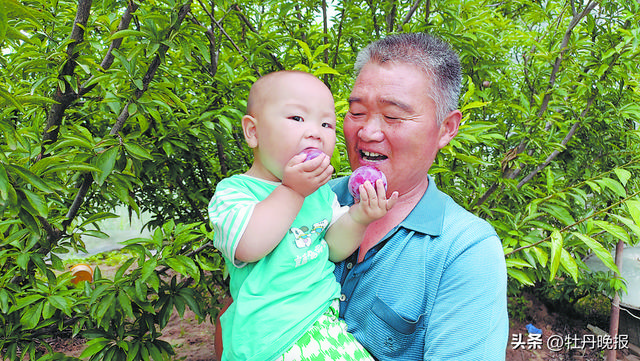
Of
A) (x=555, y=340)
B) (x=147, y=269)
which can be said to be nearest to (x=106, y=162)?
(x=147, y=269)

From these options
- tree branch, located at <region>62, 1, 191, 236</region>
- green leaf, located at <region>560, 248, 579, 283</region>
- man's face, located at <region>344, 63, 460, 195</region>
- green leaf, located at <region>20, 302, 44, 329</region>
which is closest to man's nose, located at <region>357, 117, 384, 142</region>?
man's face, located at <region>344, 63, 460, 195</region>

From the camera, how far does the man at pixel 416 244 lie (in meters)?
1.36

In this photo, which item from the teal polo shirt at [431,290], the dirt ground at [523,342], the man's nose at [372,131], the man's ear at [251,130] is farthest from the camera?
the dirt ground at [523,342]

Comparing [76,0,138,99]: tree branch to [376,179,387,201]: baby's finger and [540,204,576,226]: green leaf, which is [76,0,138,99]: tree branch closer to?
[376,179,387,201]: baby's finger

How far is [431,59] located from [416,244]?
72cm

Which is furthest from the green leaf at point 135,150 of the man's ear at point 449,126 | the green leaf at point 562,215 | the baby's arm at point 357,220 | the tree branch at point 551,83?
the tree branch at point 551,83

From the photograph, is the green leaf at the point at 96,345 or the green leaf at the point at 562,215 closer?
the green leaf at the point at 96,345

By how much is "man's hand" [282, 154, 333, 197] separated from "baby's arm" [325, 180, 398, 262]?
150 mm

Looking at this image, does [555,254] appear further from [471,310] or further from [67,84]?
[67,84]

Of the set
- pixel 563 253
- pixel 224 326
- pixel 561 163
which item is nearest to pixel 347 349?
pixel 224 326

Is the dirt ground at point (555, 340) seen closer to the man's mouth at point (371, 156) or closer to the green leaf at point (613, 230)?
the green leaf at point (613, 230)

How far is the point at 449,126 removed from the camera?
173cm

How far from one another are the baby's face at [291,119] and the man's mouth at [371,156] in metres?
0.25

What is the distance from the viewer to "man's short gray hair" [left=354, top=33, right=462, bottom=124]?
1.58 m
